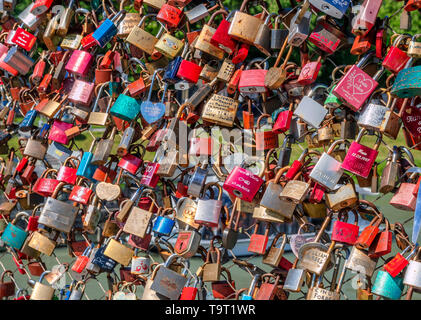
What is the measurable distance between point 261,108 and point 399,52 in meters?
0.63

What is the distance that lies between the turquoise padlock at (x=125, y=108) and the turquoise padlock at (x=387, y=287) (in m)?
1.20

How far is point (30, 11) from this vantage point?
9.69ft

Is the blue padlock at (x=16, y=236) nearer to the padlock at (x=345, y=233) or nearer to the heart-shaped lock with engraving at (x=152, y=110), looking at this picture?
the heart-shaped lock with engraving at (x=152, y=110)

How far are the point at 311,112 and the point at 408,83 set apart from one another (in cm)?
36

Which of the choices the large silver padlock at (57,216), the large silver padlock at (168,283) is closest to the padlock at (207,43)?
the large silver padlock at (168,283)

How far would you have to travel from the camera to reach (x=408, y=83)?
178cm

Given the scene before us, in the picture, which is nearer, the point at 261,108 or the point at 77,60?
the point at 261,108

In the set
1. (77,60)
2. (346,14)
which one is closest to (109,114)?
(77,60)

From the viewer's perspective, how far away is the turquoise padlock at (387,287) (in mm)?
1861

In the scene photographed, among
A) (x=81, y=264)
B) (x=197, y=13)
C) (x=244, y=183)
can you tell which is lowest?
(x=81, y=264)

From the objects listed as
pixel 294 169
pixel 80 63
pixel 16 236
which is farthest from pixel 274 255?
pixel 16 236

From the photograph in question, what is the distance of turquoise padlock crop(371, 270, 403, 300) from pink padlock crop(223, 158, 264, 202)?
512 mm

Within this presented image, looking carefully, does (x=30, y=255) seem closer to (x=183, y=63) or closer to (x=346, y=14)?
(x=183, y=63)

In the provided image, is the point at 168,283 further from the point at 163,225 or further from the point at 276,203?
the point at 276,203
